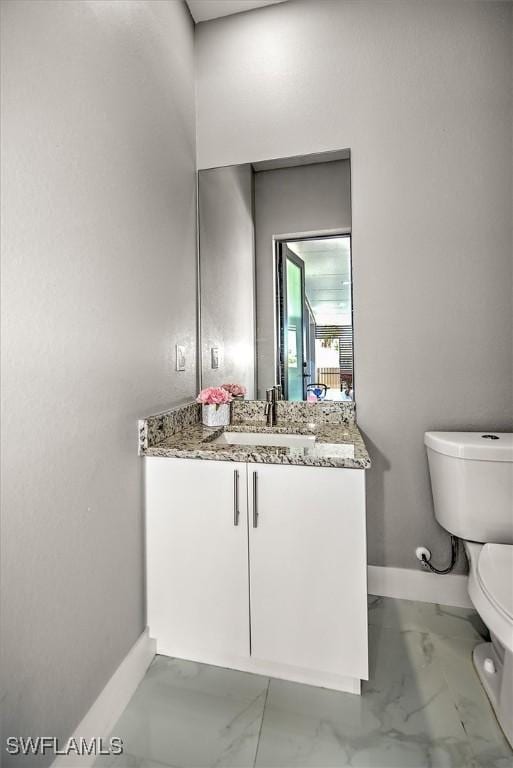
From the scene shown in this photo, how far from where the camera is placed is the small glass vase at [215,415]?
1794 mm

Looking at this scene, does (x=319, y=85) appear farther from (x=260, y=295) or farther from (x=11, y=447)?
(x=11, y=447)

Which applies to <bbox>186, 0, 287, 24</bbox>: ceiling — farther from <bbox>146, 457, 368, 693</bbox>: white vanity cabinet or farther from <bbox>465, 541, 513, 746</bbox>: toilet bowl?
<bbox>465, 541, 513, 746</bbox>: toilet bowl

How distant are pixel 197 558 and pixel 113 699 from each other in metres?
0.46

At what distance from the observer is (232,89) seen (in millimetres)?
1923

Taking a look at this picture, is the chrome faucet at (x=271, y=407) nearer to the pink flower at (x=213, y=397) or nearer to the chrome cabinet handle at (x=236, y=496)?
the pink flower at (x=213, y=397)

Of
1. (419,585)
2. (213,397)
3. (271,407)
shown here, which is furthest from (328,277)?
(419,585)

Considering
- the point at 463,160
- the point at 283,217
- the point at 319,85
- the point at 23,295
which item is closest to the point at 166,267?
the point at 283,217

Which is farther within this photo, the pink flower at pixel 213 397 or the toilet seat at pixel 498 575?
the pink flower at pixel 213 397

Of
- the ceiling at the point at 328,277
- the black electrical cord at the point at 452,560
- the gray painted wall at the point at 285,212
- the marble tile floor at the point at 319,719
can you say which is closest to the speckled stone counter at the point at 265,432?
the gray painted wall at the point at 285,212

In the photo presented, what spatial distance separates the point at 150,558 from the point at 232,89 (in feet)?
7.07

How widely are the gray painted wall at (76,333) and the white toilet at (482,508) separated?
115 centimetres

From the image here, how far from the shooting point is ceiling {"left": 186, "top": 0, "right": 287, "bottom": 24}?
1.83m

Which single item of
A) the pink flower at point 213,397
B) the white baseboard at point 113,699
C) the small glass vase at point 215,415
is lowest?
the white baseboard at point 113,699

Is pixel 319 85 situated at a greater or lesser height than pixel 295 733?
greater
